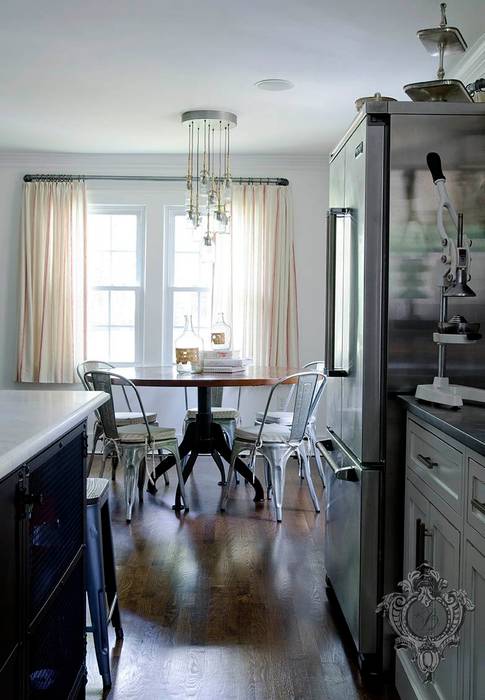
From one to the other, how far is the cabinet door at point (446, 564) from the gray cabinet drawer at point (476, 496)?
5.0 inches

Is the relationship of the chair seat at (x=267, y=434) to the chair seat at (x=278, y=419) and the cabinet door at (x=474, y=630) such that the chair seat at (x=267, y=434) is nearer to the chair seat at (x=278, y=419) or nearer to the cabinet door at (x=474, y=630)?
the chair seat at (x=278, y=419)

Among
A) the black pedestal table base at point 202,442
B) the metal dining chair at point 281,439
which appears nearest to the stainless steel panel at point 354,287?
the metal dining chair at point 281,439

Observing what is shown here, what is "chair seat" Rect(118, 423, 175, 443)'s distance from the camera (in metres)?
4.50

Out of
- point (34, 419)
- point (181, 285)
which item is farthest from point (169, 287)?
point (34, 419)

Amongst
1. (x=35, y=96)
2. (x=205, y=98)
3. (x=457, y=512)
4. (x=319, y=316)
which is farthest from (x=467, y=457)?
(x=319, y=316)

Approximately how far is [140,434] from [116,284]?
233cm

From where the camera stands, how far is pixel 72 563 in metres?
2.01

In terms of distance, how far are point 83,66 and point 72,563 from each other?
10.0 feet

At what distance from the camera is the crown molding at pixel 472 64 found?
12.0 feet

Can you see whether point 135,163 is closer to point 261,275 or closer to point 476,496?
point 261,275

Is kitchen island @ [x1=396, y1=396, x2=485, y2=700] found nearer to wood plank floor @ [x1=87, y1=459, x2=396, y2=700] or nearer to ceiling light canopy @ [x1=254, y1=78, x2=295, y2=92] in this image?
wood plank floor @ [x1=87, y1=459, x2=396, y2=700]

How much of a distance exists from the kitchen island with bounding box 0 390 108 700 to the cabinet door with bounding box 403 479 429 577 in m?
0.99

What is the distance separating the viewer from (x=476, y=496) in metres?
1.69

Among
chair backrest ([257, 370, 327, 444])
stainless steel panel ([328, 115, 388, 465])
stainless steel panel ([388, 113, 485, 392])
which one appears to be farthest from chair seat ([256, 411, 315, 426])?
stainless steel panel ([388, 113, 485, 392])
